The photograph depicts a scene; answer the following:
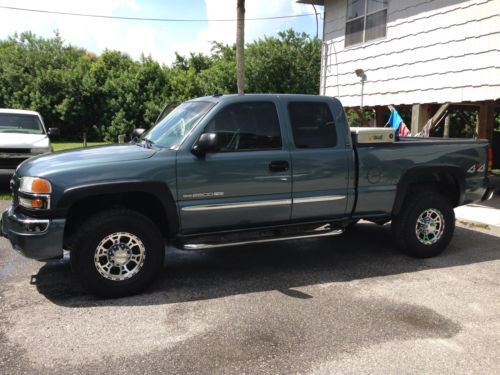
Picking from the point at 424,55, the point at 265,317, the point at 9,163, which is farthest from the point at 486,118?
the point at 9,163

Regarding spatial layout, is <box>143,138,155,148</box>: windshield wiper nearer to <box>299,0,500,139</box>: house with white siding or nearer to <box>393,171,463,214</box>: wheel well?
<box>393,171,463,214</box>: wheel well

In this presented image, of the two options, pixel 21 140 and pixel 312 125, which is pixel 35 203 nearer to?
pixel 312 125

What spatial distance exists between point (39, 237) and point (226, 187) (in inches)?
68.5

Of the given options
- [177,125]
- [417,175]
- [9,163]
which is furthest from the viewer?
[9,163]

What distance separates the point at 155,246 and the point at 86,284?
693mm

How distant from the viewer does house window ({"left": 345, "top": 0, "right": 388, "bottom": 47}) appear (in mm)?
11297

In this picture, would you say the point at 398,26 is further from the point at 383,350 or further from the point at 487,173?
the point at 383,350

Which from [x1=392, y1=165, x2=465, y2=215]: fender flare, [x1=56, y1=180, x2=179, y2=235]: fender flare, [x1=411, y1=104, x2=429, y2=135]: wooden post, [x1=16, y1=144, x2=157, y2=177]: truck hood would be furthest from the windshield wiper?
[x1=411, y1=104, x2=429, y2=135]: wooden post

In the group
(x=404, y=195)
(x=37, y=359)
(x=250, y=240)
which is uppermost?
(x=404, y=195)

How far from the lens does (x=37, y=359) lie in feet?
10.9

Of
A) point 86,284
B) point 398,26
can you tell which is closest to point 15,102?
point 398,26

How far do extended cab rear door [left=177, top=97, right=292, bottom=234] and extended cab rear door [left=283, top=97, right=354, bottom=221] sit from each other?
14 cm

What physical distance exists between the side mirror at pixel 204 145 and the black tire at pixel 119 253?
2.60 feet

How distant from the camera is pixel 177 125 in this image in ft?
16.7
